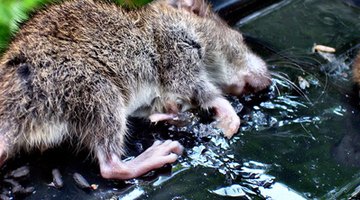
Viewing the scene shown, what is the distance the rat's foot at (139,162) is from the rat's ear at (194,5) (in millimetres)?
1069

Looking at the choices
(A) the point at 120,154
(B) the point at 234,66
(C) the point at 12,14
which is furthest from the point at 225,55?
(C) the point at 12,14

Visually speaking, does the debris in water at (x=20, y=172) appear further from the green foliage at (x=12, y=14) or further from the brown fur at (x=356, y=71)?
the brown fur at (x=356, y=71)

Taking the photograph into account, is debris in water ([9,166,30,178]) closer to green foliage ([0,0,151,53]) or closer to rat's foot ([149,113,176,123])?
green foliage ([0,0,151,53])

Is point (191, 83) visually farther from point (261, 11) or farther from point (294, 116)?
point (261, 11)

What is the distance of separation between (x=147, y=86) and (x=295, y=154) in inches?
37.3

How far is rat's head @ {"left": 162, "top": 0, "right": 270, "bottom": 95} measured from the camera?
438 cm

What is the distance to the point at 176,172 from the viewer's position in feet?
12.0

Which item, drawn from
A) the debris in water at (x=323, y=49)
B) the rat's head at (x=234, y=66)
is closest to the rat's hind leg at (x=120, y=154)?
the rat's head at (x=234, y=66)

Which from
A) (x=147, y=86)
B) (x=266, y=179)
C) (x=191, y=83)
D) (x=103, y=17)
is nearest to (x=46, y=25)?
(x=103, y=17)

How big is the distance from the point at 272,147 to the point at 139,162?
0.79 m

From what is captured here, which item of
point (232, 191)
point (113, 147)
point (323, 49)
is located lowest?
point (323, 49)

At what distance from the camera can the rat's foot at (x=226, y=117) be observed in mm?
3977

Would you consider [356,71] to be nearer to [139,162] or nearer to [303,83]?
[303,83]

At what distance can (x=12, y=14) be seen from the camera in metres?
3.85
